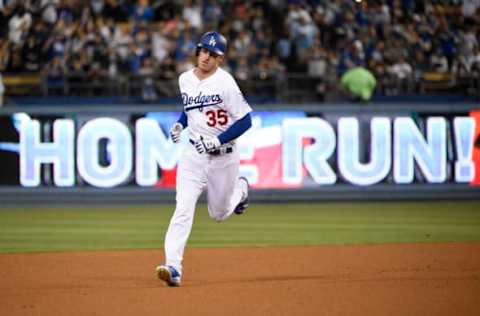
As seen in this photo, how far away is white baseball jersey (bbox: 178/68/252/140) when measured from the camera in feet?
30.1

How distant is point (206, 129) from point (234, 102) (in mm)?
349

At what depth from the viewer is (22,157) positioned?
61.6 feet

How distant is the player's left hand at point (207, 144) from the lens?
9016 millimetres

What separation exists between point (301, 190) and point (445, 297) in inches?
436

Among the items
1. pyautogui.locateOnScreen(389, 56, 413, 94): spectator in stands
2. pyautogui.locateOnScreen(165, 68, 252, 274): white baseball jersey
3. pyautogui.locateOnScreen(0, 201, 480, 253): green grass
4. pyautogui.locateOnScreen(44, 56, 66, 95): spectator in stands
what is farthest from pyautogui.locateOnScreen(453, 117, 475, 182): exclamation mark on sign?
pyautogui.locateOnScreen(165, 68, 252, 274): white baseball jersey

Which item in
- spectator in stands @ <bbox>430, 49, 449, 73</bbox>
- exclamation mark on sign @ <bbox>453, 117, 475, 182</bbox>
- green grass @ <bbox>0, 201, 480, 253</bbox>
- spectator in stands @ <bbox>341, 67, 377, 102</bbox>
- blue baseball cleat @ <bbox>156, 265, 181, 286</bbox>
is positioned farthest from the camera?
spectator in stands @ <bbox>430, 49, 449, 73</bbox>

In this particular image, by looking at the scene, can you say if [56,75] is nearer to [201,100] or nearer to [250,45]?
[250,45]

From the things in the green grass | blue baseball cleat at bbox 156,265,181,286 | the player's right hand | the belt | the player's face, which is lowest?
the green grass

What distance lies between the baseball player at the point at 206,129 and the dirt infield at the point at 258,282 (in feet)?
2.28

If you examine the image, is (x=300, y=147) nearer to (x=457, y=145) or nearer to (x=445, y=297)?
(x=457, y=145)

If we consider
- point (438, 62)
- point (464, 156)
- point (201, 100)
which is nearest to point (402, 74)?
point (438, 62)

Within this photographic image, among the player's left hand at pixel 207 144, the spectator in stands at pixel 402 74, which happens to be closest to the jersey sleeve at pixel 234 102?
the player's left hand at pixel 207 144

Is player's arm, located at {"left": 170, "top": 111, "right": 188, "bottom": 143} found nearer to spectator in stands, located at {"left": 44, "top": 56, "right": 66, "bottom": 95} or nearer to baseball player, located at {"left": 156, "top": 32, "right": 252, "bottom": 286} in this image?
baseball player, located at {"left": 156, "top": 32, "right": 252, "bottom": 286}

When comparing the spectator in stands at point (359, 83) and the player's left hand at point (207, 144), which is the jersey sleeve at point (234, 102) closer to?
the player's left hand at point (207, 144)
